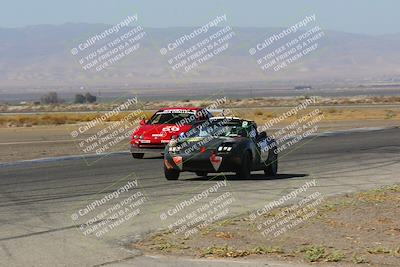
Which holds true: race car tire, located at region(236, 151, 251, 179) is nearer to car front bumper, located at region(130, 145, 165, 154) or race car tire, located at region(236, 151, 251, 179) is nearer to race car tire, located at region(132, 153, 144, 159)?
car front bumper, located at region(130, 145, 165, 154)

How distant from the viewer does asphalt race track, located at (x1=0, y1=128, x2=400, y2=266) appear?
398 inches

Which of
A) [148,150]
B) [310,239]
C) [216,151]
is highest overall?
[310,239]

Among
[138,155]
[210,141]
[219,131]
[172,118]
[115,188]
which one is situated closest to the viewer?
[115,188]

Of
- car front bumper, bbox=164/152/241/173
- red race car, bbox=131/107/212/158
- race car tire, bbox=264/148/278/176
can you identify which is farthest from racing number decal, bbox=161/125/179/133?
car front bumper, bbox=164/152/241/173

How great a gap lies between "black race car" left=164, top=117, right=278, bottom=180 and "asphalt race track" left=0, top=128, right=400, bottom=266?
1.07 feet

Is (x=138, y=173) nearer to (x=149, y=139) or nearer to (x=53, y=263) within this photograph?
(x=149, y=139)

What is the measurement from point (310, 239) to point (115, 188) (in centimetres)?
700

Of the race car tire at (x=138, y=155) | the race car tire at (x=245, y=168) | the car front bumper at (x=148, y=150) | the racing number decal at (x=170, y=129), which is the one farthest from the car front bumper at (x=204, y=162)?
the race car tire at (x=138, y=155)

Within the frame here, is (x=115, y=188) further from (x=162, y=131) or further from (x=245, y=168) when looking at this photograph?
(x=162, y=131)

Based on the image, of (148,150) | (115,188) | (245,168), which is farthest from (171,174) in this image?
(148,150)

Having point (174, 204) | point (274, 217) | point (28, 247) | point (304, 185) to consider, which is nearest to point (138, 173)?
point (304, 185)

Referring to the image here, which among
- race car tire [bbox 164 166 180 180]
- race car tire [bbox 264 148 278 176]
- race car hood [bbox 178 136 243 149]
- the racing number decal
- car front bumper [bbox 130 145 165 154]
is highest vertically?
race car hood [bbox 178 136 243 149]

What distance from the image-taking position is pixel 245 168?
60.2 ft

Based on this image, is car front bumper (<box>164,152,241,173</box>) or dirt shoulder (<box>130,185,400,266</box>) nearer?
dirt shoulder (<box>130,185,400,266</box>)
